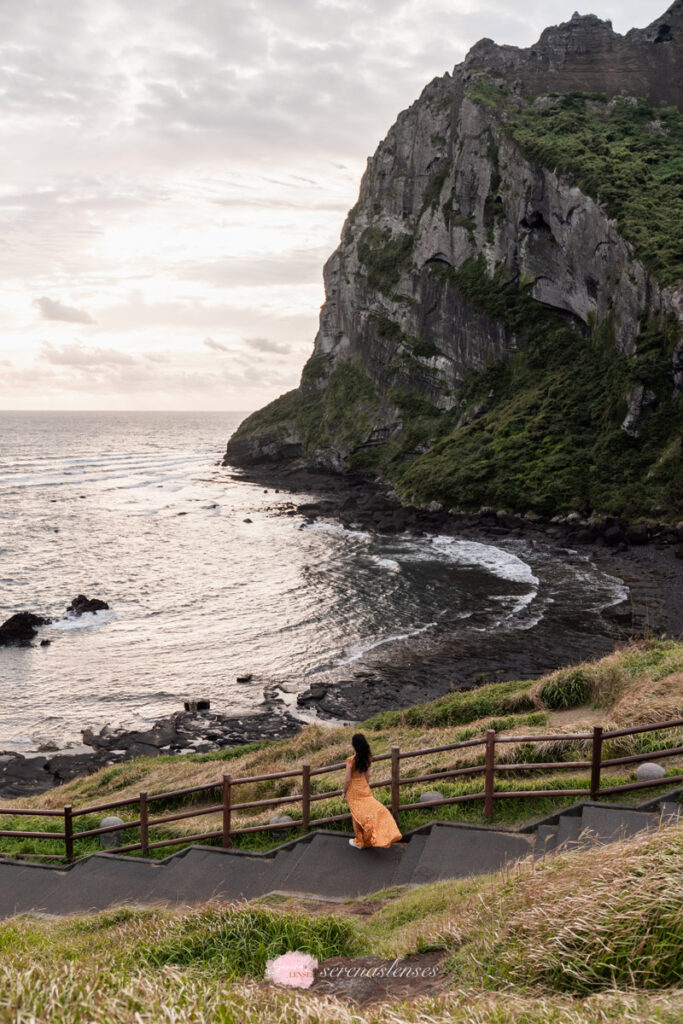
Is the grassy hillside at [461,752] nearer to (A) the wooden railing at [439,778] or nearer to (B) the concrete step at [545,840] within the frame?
(A) the wooden railing at [439,778]

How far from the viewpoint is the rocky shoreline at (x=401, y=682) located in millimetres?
23875

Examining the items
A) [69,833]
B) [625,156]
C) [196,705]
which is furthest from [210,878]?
[625,156]

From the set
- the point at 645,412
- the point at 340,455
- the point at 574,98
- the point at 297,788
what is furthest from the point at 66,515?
the point at 574,98

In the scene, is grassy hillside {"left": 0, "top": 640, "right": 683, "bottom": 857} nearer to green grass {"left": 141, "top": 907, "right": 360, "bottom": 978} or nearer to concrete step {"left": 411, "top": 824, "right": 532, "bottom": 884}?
concrete step {"left": 411, "top": 824, "right": 532, "bottom": 884}

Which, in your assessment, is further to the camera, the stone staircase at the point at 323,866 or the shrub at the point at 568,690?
the shrub at the point at 568,690

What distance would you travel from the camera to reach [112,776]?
19.4 meters

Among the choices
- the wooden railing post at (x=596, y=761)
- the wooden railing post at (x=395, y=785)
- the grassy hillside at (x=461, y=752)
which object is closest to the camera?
the wooden railing post at (x=596, y=761)

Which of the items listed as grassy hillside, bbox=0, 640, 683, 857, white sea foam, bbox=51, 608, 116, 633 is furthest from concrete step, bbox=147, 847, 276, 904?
white sea foam, bbox=51, 608, 116, 633

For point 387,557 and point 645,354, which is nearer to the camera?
point 387,557

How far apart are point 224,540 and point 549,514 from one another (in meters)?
24.5

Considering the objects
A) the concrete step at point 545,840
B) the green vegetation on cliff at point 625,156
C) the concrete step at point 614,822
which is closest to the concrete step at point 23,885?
the concrete step at point 545,840

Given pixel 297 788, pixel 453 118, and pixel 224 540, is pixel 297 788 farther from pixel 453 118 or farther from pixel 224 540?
pixel 453 118

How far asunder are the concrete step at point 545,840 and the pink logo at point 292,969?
10.4 feet

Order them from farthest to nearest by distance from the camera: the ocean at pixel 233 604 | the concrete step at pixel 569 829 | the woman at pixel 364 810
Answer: the ocean at pixel 233 604 < the woman at pixel 364 810 < the concrete step at pixel 569 829
